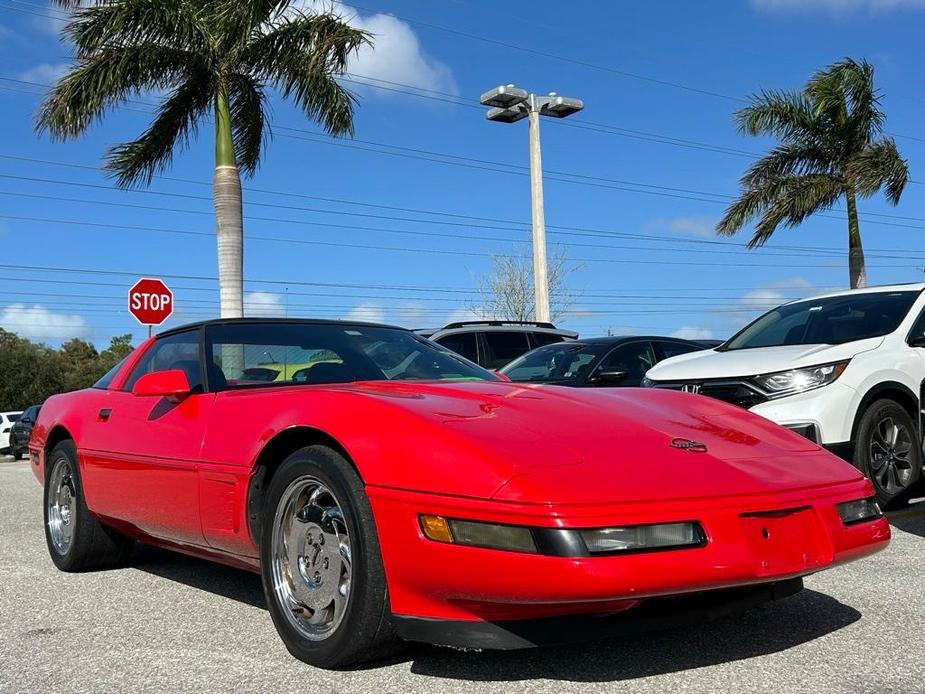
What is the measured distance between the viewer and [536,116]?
829 inches

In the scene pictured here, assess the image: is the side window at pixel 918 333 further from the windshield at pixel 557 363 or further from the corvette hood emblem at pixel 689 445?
the corvette hood emblem at pixel 689 445

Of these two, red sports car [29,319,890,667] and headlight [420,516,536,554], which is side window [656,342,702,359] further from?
headlight [420,516,536,554]

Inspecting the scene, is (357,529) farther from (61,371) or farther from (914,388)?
(61,371)

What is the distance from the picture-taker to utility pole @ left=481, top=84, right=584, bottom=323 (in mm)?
19906

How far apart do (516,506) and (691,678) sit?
85 cm

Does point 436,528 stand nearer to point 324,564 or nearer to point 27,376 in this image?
point 324,564

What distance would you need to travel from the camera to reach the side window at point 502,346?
12.9 metres

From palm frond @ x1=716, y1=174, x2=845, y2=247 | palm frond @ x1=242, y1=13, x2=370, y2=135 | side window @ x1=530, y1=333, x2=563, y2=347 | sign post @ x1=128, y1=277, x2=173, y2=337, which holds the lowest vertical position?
side window @ x1=530, y1=333, x2=563, y2=347

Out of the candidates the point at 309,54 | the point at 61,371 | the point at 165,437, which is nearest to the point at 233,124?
the point at 309,54

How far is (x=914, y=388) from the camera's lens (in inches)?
260

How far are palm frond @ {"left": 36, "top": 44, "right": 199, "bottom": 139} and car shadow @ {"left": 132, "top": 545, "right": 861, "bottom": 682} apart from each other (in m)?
14.0

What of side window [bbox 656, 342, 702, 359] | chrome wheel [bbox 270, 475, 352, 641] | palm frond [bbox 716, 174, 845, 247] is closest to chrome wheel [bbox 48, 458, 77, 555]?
chrome wheel [bbox 270, 475, 352, 641]

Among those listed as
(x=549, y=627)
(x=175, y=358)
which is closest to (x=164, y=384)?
(x=175, y=358)

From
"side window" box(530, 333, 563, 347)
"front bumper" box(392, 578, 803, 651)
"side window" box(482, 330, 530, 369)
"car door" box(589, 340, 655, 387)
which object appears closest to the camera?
"front bumper" box(392, 578, 803, 651)
